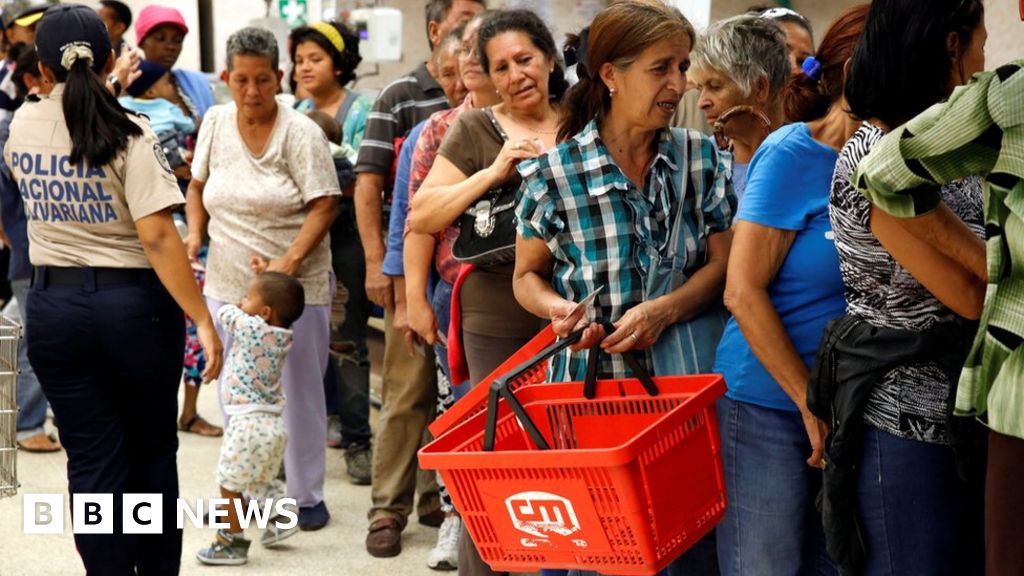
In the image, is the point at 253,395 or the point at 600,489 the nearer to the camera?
the point at 600,489

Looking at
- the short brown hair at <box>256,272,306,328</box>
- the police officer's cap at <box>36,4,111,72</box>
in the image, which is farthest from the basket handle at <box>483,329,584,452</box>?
the short brown hair at <box>256,272,306,328</box>

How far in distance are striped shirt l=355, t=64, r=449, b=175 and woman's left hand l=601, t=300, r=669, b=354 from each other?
8.90 ft

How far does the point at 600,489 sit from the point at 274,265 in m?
3.37

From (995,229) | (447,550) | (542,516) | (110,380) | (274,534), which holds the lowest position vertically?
(274,534)

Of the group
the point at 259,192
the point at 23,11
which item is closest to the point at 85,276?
the point at 259,192

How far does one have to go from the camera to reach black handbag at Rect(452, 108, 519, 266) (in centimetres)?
448

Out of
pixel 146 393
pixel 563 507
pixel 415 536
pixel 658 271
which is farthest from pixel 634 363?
pixel 415 536

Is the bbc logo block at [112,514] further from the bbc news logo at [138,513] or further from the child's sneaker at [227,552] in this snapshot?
the child's sneaker at [227,552]

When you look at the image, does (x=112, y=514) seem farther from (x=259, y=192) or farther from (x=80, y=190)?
(x=259, y=192)

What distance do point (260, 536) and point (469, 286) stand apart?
6.91 feet

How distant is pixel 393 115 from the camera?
19.9 feet

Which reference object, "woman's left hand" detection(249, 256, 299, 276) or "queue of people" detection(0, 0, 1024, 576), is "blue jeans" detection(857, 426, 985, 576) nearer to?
"queue of people" detection(0, 0, 1024, 576)

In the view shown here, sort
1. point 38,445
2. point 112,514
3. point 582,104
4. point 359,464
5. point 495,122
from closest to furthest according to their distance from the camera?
point 582,104 < point 495,122 < point 112,514 < point 359,464 < point 38,445

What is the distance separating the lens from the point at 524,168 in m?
3.63
